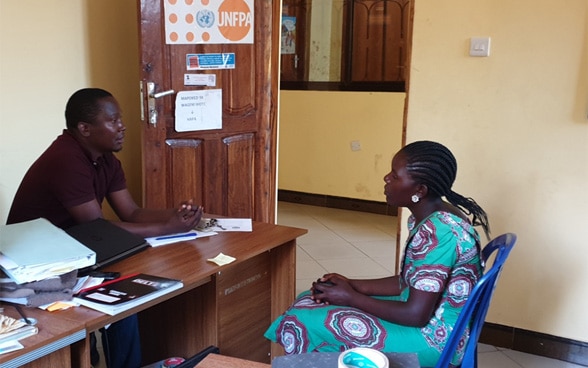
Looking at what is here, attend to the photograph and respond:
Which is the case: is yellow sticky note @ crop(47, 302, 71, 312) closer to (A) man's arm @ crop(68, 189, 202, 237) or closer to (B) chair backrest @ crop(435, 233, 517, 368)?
(A) man's arm @ crop(68, 189, 202, 237)

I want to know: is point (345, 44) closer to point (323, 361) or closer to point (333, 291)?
point (333, 291)

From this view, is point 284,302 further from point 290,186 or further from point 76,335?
point 290,186

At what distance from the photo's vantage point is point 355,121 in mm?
5512

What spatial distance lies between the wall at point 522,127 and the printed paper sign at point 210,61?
109cm

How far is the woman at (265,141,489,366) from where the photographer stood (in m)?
1.64

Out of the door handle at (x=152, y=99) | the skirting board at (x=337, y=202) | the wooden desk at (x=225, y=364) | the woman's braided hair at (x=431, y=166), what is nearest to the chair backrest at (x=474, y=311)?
the woman's braided hair at (x=431, y=166)

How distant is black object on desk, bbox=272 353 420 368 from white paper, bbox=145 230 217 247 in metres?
0.93

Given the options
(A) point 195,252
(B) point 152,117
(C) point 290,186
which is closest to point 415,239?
(A) point 195,252

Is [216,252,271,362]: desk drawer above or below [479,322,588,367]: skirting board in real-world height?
above

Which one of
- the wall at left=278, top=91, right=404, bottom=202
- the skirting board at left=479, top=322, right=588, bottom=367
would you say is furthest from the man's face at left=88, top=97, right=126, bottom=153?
the wall at left=278, top=91, right=404, bottom=202

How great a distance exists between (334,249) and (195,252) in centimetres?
260

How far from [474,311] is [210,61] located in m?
2.21

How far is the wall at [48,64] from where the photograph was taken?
276cm

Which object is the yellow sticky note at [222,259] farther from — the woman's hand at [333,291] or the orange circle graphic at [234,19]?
the orange circle graphic at [234,19]
